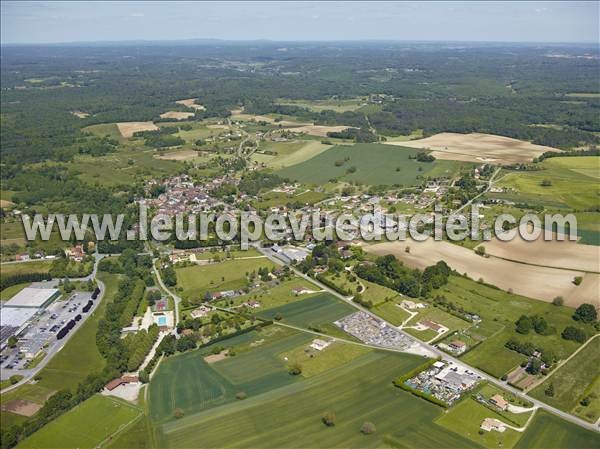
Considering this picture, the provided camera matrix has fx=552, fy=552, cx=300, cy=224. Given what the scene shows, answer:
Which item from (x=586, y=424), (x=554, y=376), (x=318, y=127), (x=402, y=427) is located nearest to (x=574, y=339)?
(x=554, y=376)

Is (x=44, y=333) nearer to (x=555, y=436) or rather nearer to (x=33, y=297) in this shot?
(x=33, y=297)

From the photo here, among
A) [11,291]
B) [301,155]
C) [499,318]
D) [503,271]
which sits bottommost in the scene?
[11,291]

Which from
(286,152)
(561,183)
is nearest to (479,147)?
(561,183)

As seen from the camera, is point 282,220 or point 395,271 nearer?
point 395,271

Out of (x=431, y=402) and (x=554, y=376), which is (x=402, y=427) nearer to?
(x=431, y=402)

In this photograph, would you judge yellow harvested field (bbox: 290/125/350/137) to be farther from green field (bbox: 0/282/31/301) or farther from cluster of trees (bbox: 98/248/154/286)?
green field (bbox: 0/282/31/301)
